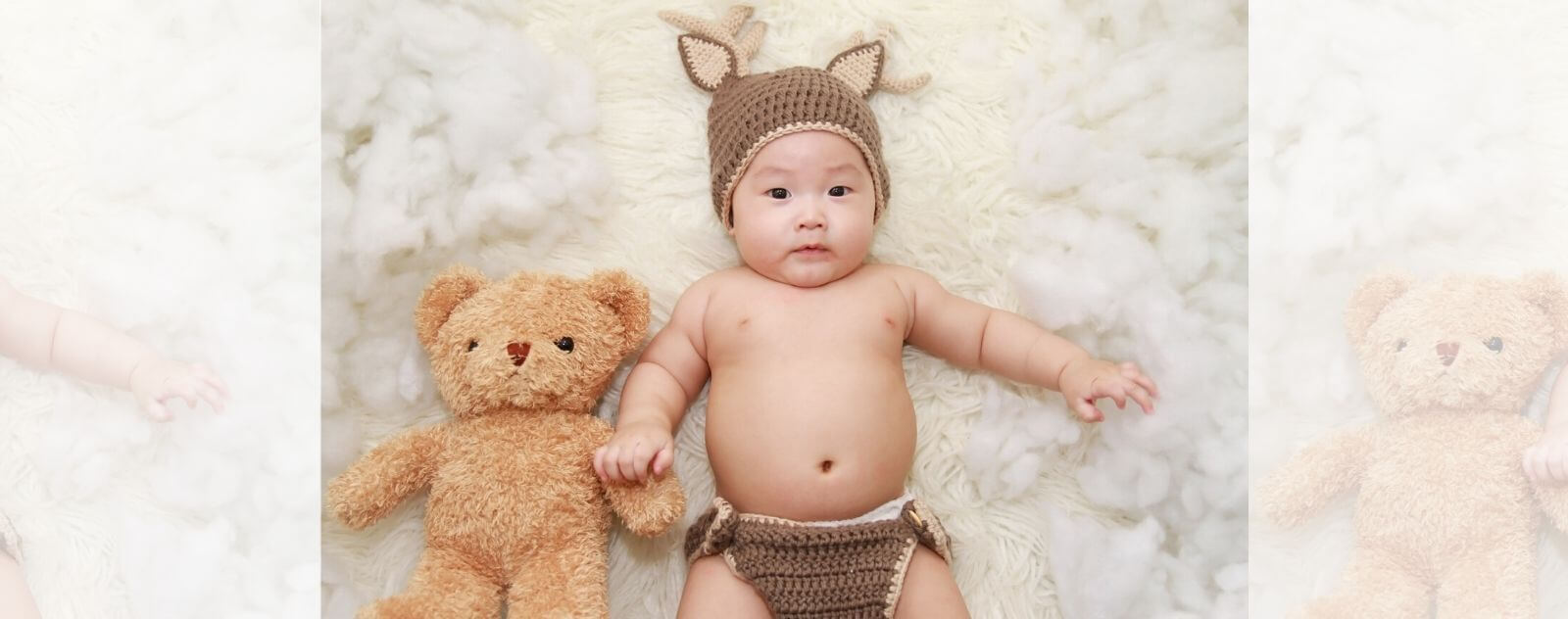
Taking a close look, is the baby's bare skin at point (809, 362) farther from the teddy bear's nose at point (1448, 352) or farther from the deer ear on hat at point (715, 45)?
the teddy bear's nose at point (1448, 352)

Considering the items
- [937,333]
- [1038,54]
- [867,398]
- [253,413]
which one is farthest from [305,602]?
[1038,54]

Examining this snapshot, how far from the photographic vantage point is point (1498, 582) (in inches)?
49.5

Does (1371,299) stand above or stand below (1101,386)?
above

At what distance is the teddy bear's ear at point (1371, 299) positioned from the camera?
1342 millimetres

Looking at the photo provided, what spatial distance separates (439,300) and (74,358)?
1.31 feet

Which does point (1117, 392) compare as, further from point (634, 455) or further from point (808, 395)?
point (634, 455)

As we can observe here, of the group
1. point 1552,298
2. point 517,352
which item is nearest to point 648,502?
point 517,352

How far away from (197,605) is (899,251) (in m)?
0.95

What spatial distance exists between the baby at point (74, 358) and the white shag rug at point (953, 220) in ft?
0.69

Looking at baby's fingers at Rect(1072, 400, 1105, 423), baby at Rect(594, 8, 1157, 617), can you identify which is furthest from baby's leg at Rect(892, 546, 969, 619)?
baby's fingers at Rect(1072, 400, 1105, 423)

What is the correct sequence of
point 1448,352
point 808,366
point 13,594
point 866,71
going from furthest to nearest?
1. point 866,71
2. point 808,366
3. point 1448,352
4. point 13,594

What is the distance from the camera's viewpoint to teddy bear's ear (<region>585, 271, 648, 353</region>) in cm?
150

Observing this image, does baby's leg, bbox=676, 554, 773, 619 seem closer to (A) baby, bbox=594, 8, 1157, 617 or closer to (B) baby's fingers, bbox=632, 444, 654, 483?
(A) baby, bbox=594, 8, 1157, 617

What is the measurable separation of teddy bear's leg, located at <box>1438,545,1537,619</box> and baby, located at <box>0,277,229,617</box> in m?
1.35
